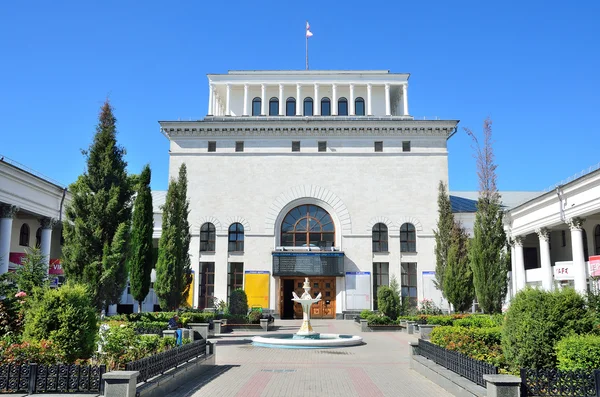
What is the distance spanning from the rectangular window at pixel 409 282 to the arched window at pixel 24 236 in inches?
1085

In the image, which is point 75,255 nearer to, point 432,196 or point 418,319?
point 418,319

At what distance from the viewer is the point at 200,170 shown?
42.0m

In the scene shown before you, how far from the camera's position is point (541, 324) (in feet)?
37.5

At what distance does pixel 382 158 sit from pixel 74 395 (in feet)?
114

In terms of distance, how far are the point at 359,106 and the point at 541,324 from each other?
37548 mm

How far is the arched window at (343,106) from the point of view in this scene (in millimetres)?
47031

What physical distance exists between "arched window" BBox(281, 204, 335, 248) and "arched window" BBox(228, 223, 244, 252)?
10.7ft

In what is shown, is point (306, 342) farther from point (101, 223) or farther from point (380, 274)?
point (380, 274)

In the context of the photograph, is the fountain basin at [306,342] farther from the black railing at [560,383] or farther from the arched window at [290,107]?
the arched window at [290,107]

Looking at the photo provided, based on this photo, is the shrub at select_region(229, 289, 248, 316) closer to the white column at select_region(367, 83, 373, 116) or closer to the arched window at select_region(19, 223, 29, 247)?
the arched window at select_region(19, 223, 29, 247)

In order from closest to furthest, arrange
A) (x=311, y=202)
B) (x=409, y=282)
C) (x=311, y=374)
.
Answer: (x=311, y=374)
(x=409, y=282)
(x=311, y=202)

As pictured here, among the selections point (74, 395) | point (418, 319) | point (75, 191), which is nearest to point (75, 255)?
point (75, 191)

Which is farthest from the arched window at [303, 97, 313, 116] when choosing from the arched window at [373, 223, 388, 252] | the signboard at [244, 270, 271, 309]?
the signboard at [244, 270, 271, 309]

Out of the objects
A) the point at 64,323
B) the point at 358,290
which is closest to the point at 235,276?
the point at 358,290
